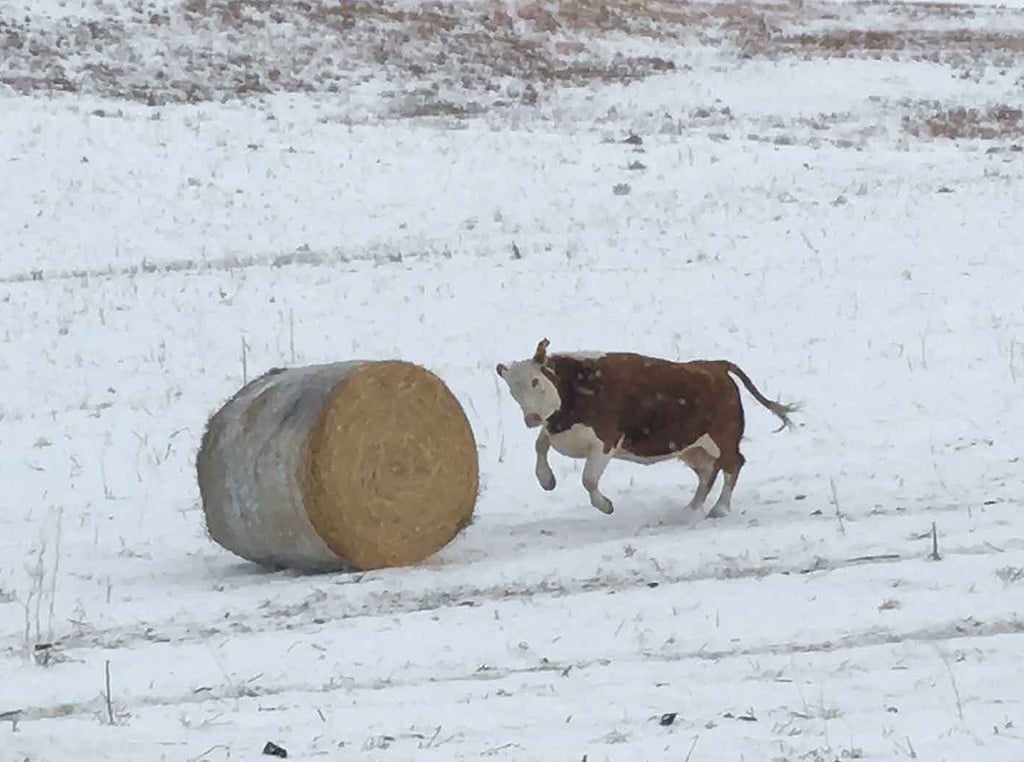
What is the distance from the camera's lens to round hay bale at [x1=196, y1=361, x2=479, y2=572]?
8.26 metres

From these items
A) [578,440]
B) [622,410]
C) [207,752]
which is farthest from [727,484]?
[207,752]

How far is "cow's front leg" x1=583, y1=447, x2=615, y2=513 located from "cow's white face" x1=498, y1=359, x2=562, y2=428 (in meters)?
0.34

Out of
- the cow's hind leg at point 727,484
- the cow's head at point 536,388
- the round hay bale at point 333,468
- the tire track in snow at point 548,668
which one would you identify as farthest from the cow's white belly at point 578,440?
the tire track in snow at point 548,668

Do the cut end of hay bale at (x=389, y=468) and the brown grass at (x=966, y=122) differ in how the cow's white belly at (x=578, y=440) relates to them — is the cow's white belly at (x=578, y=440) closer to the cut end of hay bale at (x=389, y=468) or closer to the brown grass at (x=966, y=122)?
the cut end of hay bale at (x=389, y=468)

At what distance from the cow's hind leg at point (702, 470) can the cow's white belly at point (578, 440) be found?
24.0 inches

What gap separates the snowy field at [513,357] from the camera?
19.2 feet

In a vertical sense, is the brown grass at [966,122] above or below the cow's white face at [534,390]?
below

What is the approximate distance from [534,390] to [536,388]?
17mm

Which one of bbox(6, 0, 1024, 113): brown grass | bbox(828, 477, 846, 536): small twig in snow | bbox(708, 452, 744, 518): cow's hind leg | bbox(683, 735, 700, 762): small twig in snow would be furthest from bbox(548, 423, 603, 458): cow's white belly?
bbox(6, 0, 1024, 113): brown grass

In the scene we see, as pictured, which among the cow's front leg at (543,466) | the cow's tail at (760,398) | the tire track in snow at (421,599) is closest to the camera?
the tire track in snow at (421,599)

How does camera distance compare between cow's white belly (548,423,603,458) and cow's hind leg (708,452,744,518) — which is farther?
cow's hind leg (708,452,744,518)

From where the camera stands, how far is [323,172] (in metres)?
22.5

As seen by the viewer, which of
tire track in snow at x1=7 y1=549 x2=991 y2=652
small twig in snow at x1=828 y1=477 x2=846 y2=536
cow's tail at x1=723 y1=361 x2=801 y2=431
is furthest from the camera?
cow's tail at x1=723 y1=361 x2=801 y2=431

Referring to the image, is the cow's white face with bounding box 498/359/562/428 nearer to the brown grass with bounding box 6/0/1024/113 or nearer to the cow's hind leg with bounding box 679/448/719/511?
the cow's hind leg with bounding box 679/448/719/511
